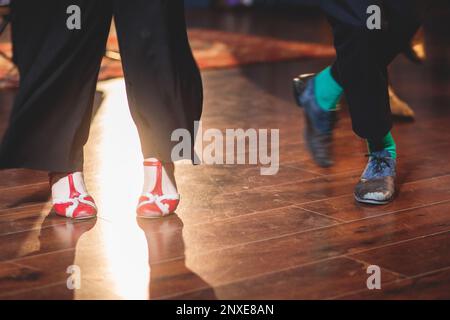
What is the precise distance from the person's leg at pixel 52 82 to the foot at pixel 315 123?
0.75 meters

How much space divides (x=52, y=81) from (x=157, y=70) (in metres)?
0.21

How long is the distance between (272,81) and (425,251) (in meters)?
2.29

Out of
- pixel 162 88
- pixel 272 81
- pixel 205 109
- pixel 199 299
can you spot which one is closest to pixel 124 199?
pixel 162 88

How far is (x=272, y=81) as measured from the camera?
3.86 meters

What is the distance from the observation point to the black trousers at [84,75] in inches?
69.0

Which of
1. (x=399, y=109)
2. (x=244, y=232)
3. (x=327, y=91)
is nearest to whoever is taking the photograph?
(x=244, y=232)

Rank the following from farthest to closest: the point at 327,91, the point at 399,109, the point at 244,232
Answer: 1. the point at 399,109
2. the point at 327,91
3. the point at 244,232

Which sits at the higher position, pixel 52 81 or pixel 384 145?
pixel 52 81

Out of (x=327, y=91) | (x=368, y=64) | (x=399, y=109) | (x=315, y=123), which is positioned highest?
(x=368, y=64)

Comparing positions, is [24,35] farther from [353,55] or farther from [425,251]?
[425,251]

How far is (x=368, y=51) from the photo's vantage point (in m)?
1.91

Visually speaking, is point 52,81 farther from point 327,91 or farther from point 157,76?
point 327,91

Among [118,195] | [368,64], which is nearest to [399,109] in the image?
[368,64]

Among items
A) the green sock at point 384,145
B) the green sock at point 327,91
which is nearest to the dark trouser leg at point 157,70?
the green sock at point 384,145
